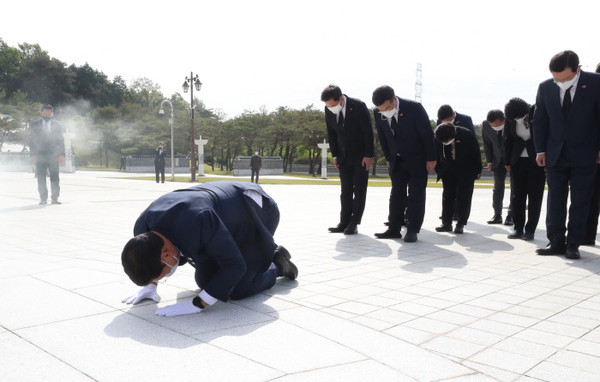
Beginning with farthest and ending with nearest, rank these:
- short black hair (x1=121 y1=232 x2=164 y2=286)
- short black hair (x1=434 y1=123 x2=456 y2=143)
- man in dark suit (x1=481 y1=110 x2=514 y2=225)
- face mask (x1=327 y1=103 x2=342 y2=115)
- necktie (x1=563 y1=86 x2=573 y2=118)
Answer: man in dark suit (x1=481 y1=110 x2=514 y2=225)
short black hair (x1=434 y1=123 x2=456 y2=143)
face mask (x1=327 y1=103 x2=342 y2=115)
necktie (x1=563 y1=86 x2=573 y2=118)
short black hair (x1=121 y1=232 x2=164 y2=286)

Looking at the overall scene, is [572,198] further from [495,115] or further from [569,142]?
[495,115]

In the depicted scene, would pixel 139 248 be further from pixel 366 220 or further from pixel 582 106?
pixel 366 220

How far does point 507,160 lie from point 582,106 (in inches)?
70.7

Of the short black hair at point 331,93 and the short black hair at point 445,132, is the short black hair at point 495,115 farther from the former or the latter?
the short black hair at point 331,93

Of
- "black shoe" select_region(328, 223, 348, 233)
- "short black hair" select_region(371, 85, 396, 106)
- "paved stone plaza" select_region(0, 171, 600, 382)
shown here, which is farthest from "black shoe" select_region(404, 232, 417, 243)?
"short black hair" select_region(371, 85, 396, 106)

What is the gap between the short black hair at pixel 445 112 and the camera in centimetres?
772

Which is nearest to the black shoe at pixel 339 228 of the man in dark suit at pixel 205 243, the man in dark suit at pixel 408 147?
the man in dark suit at pixel 408 147

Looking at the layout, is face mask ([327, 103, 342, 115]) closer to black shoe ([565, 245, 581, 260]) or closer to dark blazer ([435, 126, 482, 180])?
dark blazer ([435, 126, 482, 180])

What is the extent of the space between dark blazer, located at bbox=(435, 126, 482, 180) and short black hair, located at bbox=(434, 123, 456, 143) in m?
0.19

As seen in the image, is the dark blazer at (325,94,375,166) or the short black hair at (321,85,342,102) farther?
the dark blazer at (325,94,375,166)

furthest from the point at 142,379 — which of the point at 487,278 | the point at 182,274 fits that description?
the point at 487,278

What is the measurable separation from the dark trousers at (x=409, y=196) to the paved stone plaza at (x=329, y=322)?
894mm

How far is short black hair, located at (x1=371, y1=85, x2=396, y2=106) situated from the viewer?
20.4ft

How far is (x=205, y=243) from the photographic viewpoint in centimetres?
282
